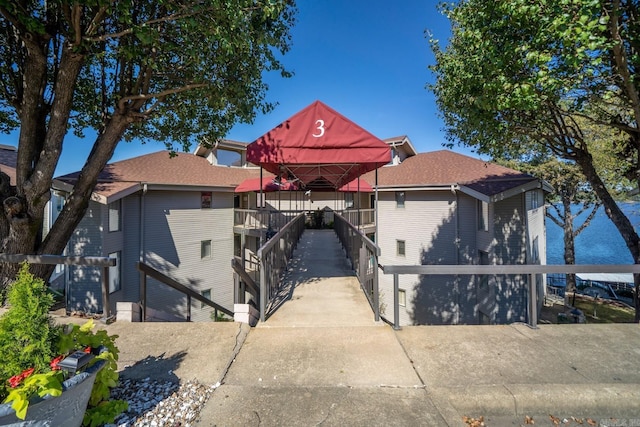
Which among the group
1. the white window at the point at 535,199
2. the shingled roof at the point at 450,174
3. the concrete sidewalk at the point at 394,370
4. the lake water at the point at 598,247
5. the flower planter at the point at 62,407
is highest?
the shingled roof at the point at 450,174

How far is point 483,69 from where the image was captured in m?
6.06

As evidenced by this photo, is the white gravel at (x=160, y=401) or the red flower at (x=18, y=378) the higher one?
the red flower at (x=18, y=378)

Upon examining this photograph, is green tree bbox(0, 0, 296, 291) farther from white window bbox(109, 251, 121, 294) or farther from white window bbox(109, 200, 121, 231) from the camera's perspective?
white window bbox(109, 251, 121, 294)

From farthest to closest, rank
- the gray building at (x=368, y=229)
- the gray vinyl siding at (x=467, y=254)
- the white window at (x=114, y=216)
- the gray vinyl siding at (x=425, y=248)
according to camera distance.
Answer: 1. the gray vinyl siding at (x=425, y=248)
2. the gray vinyl siding at (x=467, y=254)
3. the white window at (x=114, y=216)
4. the gray building at (x=368, y=229)

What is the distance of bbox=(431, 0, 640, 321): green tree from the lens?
4410 mm

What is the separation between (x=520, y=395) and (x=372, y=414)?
58.5 inches

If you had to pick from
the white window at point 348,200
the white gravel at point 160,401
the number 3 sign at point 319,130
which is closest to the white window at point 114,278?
the white gravel at point 160,401

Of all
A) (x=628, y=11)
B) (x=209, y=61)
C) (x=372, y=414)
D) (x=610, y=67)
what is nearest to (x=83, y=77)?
(x=209, y=61)

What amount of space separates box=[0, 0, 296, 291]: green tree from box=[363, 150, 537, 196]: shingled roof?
9.17m

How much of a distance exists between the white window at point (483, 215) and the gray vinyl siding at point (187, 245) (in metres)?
13.0

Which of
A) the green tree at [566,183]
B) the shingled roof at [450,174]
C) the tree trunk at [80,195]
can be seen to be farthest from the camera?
the green tree at [566,183]

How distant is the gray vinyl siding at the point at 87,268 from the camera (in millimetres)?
9617

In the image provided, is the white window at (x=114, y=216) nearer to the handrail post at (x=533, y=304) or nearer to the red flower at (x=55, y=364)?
the red flower at (x=55, y=364)

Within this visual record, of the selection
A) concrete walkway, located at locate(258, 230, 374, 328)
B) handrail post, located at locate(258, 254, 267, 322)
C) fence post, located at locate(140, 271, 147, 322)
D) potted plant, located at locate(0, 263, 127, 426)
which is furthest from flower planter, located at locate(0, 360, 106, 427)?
fence post, located at locate(140, 271, 147, 322)
